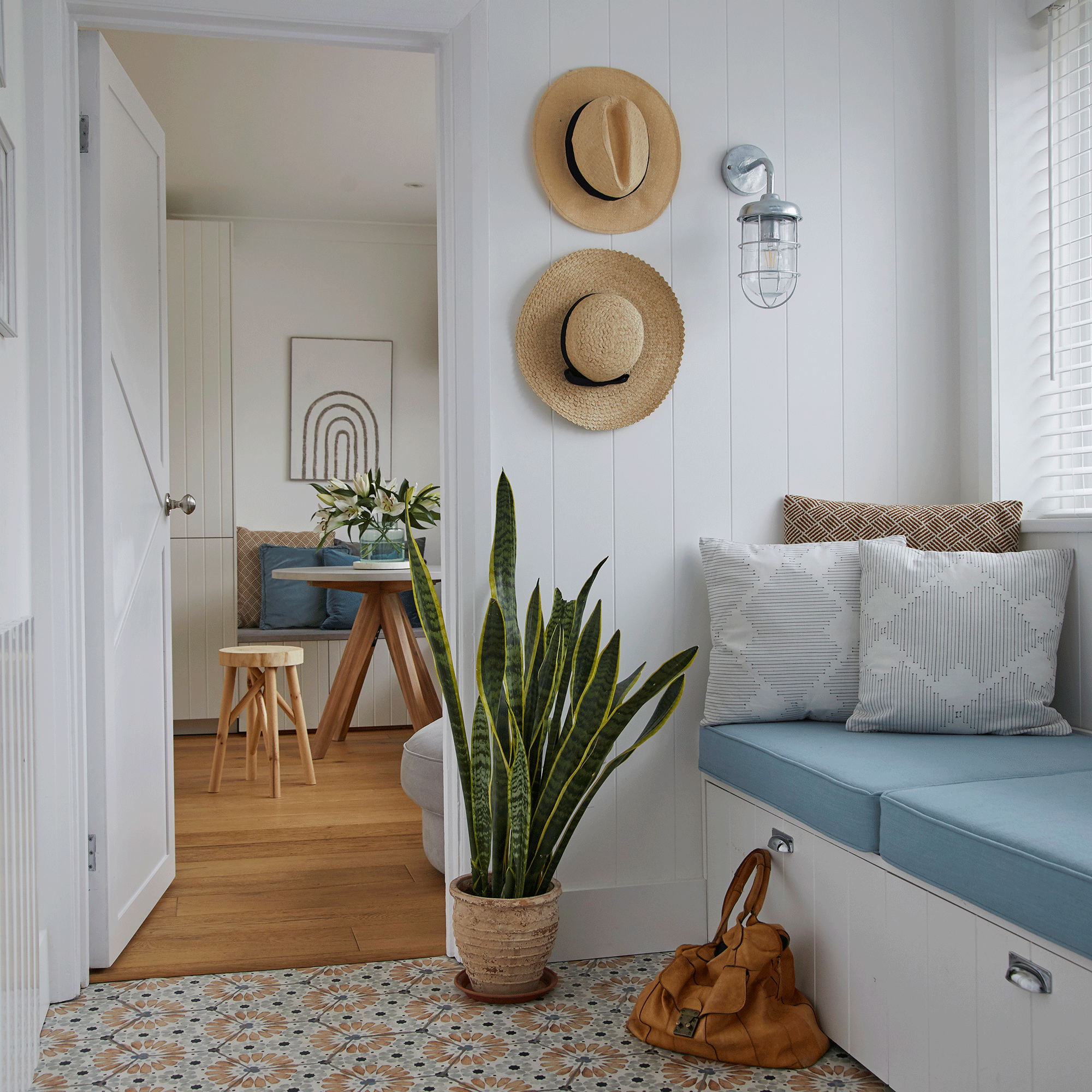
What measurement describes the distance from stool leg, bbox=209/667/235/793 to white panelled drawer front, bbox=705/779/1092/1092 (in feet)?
7.92

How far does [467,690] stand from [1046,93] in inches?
80.6

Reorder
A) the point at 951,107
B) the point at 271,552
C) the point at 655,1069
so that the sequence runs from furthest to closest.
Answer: the point at 271,552 → the point at 951,107 → the point at 655,1069

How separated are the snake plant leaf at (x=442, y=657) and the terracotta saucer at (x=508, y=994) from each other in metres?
0.27

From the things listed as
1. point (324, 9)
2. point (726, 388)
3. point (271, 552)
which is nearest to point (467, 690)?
point (726, 388)

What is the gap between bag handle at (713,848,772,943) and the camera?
194cm

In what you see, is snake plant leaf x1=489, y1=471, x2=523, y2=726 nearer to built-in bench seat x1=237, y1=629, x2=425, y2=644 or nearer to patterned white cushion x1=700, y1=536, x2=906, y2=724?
patterned white cushion x1=700, y1=536, x2=906, y2=724

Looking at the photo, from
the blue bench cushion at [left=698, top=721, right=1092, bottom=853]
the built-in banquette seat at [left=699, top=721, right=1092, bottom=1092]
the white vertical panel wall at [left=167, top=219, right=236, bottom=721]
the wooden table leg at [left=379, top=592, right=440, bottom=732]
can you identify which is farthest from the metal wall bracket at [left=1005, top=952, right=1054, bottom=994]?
the white vertical panel wall at [left=167, top=219, right=236, bottom=721]

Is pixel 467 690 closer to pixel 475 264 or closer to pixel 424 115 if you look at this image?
pixel 475 264

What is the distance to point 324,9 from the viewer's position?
2191 millimetres

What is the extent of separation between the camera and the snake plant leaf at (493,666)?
1.99 metres

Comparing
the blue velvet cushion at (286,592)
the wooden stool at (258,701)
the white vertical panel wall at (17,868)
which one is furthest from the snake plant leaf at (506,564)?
the blue velvet cushion at (286,592)

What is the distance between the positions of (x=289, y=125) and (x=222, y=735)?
8.34 feet

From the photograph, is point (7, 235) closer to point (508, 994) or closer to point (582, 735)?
point (582, 735)

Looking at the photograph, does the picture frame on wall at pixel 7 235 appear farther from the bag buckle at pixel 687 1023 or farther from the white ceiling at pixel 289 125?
the bag buckle at pixel 687 1023
